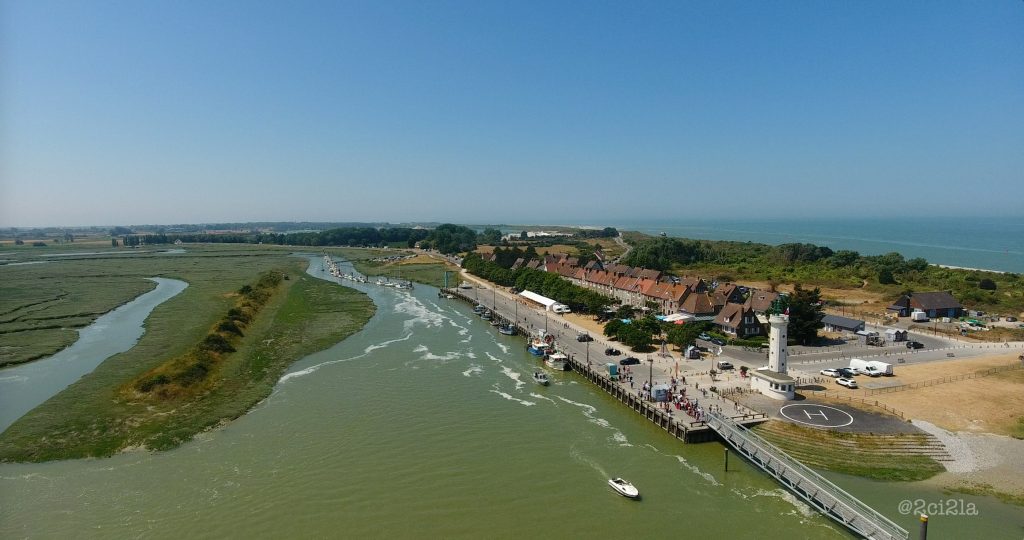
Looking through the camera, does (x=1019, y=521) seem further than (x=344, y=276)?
No

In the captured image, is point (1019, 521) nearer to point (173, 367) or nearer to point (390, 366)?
point (390, 366)

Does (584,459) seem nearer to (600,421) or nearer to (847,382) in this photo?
(600,421)

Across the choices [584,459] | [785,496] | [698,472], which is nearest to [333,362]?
[584,459]

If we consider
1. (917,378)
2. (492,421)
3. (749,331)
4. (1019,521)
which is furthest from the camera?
(749,331)

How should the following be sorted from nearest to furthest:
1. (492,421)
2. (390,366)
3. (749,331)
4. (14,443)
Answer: (14,443) < (492,421) < (390,366) < (749,331)

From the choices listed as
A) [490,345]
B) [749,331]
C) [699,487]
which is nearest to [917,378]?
[749,331]

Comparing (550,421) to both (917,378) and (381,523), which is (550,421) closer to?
(381,523)
